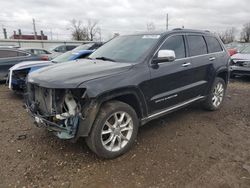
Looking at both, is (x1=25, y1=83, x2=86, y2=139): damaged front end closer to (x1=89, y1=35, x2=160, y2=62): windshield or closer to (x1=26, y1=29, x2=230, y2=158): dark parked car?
(x1=26, y1=29, x2=230, y2=158): dark parked car

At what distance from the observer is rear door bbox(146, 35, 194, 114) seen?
12.7 feet

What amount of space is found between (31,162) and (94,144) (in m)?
0.98

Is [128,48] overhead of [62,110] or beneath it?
overhead

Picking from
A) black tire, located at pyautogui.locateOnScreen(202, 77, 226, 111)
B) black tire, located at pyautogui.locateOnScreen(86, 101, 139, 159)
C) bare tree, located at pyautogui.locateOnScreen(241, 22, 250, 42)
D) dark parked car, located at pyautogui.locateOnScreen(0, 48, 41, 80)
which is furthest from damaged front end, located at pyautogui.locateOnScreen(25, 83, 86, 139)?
bare tree, located at pyautogui.locateOnScreen(241, 22, 250, 42)

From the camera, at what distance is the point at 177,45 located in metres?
4.50

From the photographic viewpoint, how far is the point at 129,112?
352cm

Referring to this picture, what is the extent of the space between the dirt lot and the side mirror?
1.34 meters

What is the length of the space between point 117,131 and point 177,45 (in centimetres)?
208

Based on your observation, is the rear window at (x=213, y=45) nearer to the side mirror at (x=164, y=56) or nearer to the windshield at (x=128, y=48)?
the windshield at (x=128, y=48)

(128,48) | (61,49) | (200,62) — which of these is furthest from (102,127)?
(61,49)

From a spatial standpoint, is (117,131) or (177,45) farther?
(177,45)

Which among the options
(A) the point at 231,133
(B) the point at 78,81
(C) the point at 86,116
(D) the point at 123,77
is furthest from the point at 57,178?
(A) the point at 231,133

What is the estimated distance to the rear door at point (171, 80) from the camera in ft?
12.7

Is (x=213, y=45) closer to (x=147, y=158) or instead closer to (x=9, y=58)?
(x=147, y=158)
